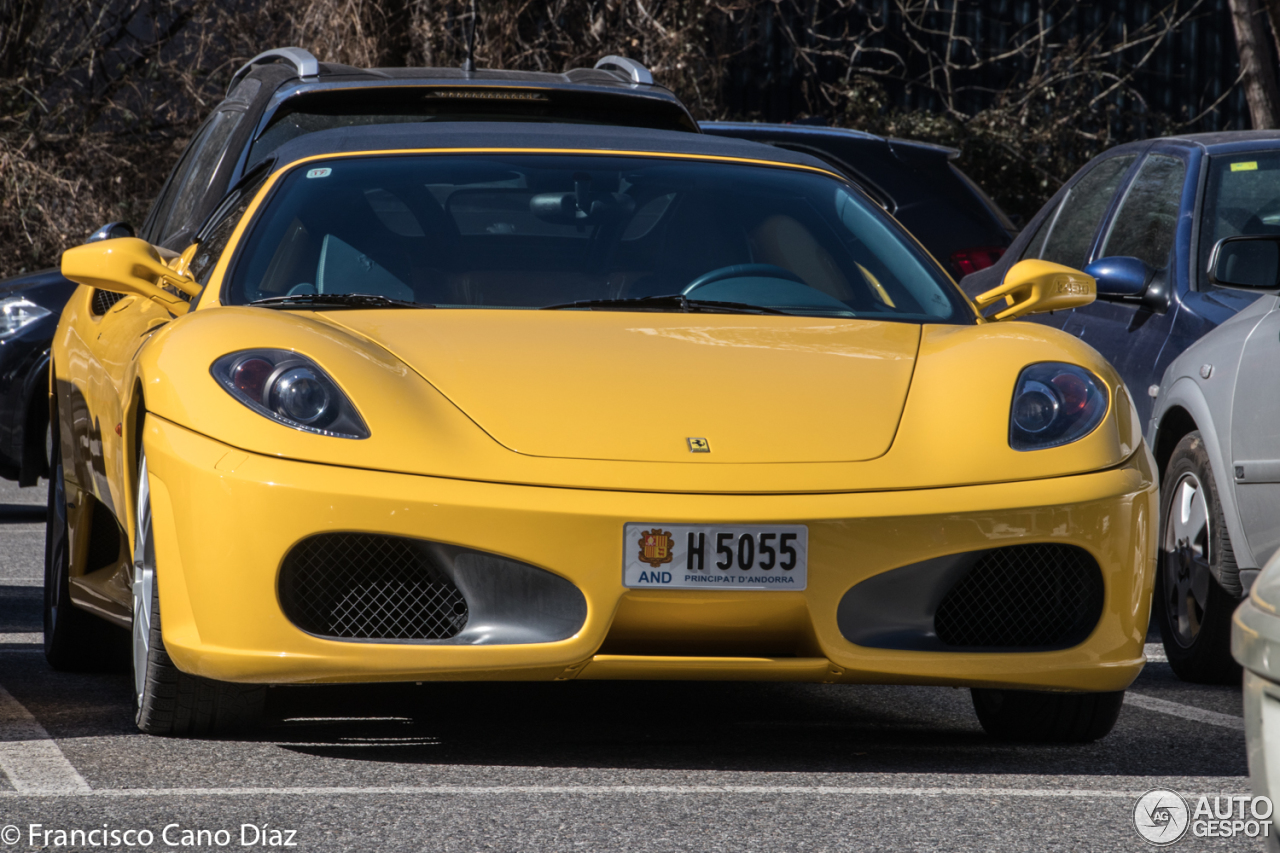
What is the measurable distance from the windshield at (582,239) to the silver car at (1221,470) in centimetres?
97

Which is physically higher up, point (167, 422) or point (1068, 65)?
point (167, 422)

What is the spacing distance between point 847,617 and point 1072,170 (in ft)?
44.3

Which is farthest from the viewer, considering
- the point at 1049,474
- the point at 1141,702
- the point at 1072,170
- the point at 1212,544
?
the point at 1072,170

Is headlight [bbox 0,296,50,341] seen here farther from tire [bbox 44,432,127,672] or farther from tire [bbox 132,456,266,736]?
tire [bbox 132,456,266,736]

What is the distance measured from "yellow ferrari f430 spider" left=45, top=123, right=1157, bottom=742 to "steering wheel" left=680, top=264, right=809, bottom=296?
0.64ft

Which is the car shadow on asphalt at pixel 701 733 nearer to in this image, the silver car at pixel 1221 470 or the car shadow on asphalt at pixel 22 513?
the silver car at pixel 1221 470

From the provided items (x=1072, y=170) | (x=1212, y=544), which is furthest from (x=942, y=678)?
(x=1072, y=170)

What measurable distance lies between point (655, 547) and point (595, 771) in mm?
489

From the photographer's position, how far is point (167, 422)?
4180mm

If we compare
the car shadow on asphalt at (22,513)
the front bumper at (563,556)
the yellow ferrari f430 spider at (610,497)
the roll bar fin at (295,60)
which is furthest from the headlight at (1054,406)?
the car shadow on asphalt at (22,513)

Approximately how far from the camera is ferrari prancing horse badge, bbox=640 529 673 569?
3.94m

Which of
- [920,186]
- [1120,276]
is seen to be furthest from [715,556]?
[920,186]

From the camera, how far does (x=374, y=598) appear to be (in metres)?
4.03

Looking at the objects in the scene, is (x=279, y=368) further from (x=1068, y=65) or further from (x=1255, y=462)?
(x=1068, y=65)
